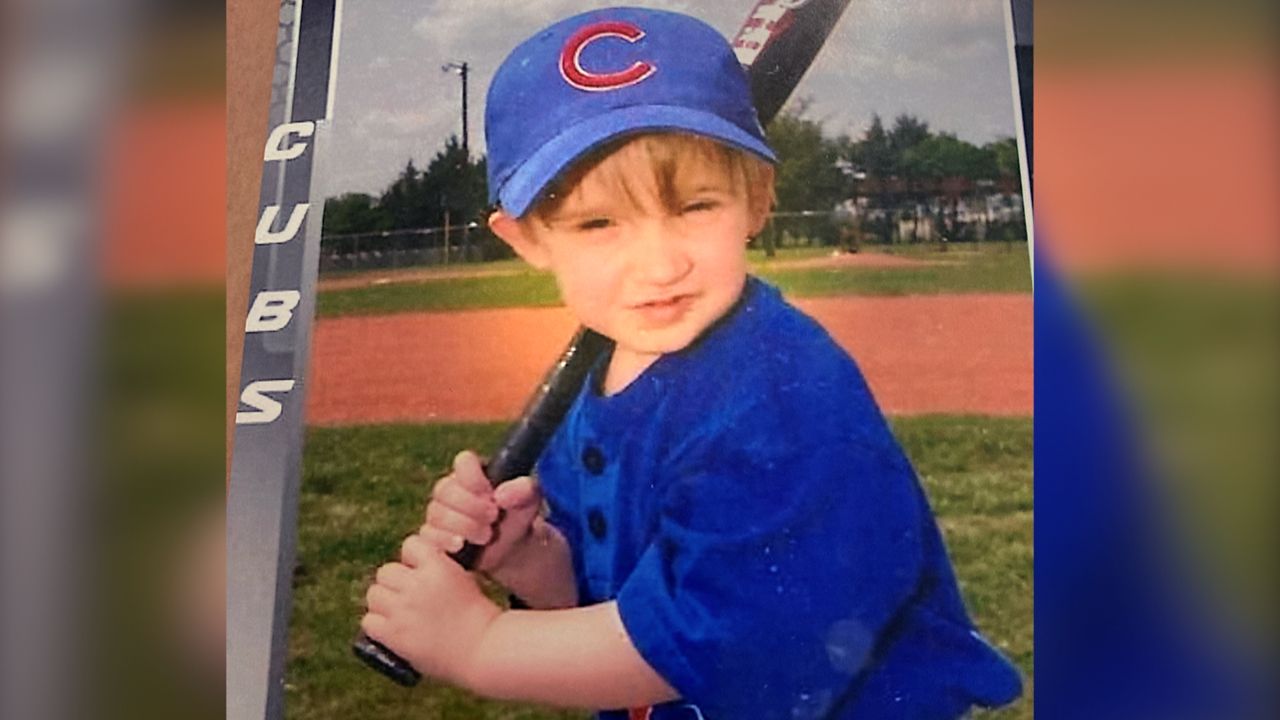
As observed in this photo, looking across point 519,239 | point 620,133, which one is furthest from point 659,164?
point 519,239

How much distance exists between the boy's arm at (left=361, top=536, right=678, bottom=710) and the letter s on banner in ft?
0.59

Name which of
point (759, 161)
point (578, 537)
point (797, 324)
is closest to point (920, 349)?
point (797, 324)

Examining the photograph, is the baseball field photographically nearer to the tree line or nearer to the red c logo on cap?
the tree line

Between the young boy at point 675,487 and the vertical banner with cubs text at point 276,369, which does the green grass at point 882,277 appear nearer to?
the young boy at point 675,487

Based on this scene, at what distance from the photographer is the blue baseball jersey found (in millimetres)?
983

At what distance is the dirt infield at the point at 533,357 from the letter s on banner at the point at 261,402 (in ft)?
0.10

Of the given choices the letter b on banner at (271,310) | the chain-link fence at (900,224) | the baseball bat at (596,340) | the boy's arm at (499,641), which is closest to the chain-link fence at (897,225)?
the chain-link fence at (900,224)

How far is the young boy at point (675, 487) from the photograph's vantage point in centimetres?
99

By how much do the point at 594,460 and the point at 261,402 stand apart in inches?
12.7

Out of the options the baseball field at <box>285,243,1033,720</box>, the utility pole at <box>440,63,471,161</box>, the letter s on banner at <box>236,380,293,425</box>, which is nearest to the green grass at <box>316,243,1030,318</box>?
the baseball field at <box>285,243,1033,720</box>

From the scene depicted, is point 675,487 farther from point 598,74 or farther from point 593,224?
point 598,74

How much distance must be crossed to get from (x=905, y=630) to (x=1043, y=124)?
1.54 feet

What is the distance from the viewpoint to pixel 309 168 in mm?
1091

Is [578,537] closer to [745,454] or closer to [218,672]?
[745,454]
